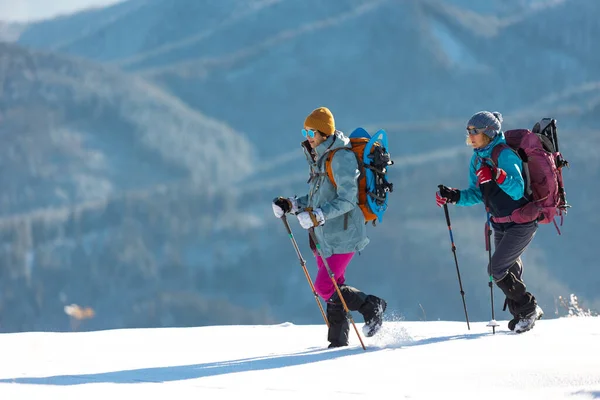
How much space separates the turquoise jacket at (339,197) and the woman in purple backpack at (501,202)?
0.75m

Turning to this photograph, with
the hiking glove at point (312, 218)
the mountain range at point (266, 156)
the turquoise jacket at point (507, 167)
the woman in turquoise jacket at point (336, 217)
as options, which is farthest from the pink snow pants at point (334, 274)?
the mountain range at point (266, 156)

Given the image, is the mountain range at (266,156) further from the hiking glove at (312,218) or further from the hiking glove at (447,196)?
the hiking glove at (312,218)

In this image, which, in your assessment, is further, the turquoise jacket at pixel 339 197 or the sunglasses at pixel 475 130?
the sunglasses at pixel 475 130

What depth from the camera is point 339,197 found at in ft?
22.6

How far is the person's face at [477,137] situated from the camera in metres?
7.42

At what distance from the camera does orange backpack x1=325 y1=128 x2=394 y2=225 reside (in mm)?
7080

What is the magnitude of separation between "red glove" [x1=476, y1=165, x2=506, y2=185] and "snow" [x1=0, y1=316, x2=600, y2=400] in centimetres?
118

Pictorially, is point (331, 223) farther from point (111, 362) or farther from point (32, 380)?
point (32, 380)

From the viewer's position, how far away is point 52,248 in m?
134

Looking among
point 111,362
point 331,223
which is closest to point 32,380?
point 111,362

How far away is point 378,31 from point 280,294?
8689cm

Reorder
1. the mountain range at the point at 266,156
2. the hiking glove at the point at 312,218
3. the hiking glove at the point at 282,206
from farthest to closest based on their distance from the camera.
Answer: the mountain range at the point at 266,156 → the hiking glove at the point at 282,206 → the hiking glove at the point at 312,218

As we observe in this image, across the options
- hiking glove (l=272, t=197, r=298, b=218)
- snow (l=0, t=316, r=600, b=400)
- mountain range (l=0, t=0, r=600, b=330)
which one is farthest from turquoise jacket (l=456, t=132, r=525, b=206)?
mountain range (l=0, t=0, r=600, b=330)

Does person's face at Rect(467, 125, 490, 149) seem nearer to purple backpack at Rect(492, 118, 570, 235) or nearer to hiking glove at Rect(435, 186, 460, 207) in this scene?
purple backpack at Rect(492, 118, 570, 235)
